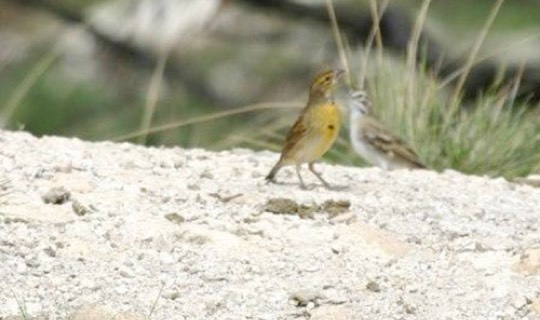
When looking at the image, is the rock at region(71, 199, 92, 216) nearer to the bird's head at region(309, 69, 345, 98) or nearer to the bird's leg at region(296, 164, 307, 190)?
A: the bird's leg at region(296, 164, 307, 190)

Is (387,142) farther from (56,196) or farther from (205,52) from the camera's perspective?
(205,52)

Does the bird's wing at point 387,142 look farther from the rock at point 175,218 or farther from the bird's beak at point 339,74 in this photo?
the rock at point 175,218

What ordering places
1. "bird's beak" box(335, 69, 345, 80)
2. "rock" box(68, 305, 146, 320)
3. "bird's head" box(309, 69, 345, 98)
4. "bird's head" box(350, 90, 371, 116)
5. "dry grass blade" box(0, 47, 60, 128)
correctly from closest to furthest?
"rock" box(68, 305, 146, 320)
"bird's head" box(309, 69, 345, 98)
"bird's beak" box(335, 69, 345, 80)
"dry grass blade" box(0, 47, 60, 128)
"bird's head" box(350, 90, 371, 116)

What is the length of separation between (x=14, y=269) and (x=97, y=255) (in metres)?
0.29

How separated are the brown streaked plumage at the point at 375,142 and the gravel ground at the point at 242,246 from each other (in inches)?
62.5

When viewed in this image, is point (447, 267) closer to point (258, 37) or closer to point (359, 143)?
point (359, 143)

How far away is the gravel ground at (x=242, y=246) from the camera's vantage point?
5.85 m

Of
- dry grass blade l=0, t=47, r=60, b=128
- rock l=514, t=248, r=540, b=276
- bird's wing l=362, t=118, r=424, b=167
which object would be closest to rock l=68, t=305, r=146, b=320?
rock l=514, t=248, r=540, b=276

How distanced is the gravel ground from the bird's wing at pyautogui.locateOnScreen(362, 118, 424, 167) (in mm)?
1600

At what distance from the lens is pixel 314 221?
6.68 m

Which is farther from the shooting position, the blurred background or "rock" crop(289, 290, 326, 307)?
the blurred background

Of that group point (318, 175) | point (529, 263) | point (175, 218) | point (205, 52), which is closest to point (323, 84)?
point (318, 175)

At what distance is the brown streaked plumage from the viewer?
30.1 ft

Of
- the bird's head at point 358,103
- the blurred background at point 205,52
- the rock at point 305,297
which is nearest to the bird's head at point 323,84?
the rock at point 305,297
